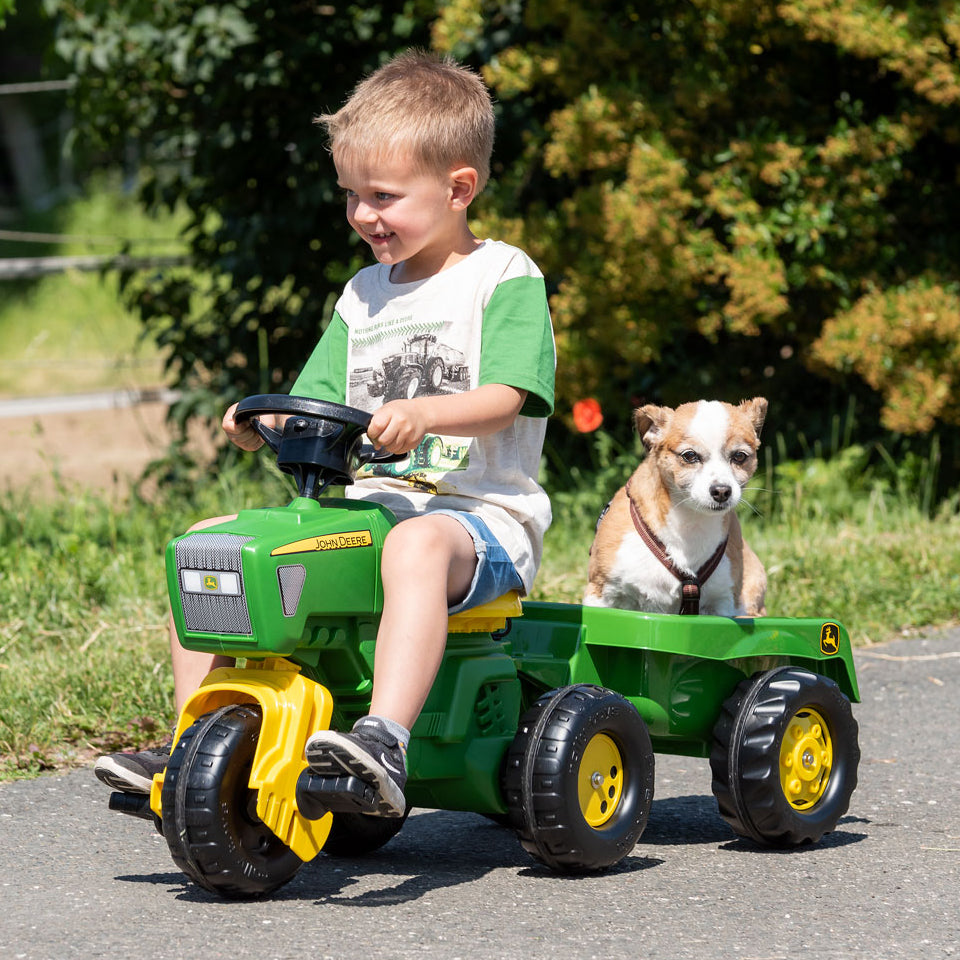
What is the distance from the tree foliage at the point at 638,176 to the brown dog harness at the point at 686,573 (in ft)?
11.3

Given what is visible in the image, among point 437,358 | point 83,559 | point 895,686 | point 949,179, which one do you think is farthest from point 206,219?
point 437,358

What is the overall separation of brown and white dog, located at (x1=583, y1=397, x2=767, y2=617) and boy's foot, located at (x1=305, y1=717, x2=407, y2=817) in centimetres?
118

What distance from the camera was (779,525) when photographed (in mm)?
7051

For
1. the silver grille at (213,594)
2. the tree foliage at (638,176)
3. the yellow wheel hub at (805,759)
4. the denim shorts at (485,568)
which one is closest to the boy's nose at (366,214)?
the denim shorts at (485,568)

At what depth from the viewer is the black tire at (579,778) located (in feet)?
9.50

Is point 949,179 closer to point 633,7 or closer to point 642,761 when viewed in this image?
point 633,7

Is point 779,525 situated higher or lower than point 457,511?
lower

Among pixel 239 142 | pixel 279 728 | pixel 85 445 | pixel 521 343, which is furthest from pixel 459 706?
pixel 85 445

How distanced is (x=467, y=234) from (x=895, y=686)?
8.30 ft

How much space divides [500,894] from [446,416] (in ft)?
3.14

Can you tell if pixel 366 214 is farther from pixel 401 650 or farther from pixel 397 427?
pixel 401 650

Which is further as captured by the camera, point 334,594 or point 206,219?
point 206,219

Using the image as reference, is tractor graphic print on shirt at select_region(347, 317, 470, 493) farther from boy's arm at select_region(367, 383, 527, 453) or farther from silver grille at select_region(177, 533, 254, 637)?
silver grille at select_region(177, 533, 254, 637)

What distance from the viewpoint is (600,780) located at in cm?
302
